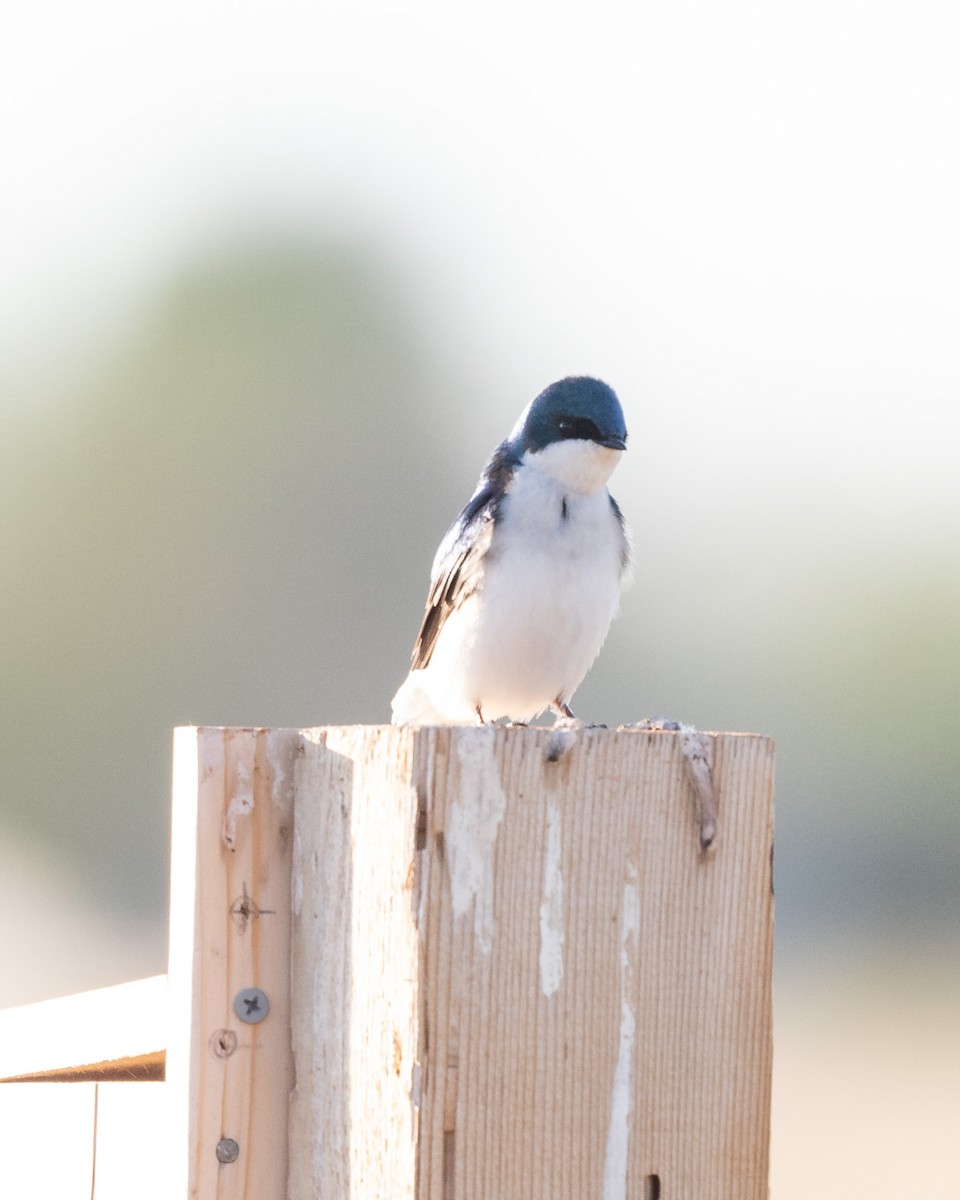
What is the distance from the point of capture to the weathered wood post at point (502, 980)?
1.80m

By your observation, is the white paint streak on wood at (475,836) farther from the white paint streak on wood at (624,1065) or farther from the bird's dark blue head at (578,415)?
the bird's dark blue head at (578,415)

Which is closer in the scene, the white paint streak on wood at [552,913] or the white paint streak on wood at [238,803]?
A: the white paint streak on wood at [552,913]

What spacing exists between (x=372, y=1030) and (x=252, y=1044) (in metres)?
0.19

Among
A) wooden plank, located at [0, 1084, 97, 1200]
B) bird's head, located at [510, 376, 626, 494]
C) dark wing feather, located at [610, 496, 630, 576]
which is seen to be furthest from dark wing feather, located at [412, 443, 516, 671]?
wooden plank, located at [0, 1084, 97, 1200]

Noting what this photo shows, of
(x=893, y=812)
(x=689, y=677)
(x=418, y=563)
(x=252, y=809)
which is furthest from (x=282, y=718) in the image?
(x=252, y=809)

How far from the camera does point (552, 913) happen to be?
1.83m

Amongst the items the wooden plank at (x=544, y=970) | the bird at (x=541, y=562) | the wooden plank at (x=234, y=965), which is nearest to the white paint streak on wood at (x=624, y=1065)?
the wooden plank at (x=544, y=970)

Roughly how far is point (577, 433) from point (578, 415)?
44mm

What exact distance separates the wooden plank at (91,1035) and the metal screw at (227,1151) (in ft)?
0.74

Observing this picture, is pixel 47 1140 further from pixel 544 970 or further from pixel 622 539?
pixel 622 539

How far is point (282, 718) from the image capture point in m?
13.8

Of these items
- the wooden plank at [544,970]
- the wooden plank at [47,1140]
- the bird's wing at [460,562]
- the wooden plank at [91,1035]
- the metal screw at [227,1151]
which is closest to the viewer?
the wooden plank at [544,970]

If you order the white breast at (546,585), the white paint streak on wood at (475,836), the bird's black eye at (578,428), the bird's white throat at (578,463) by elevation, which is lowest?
the white paint streak on wood at (475,836)

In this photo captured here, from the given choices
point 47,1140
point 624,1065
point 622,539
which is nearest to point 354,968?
point 624,1065
